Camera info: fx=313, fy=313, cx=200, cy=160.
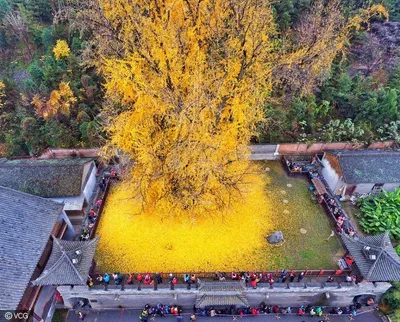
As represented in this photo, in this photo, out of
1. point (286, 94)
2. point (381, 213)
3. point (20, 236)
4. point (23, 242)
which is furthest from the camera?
point (286, 94)

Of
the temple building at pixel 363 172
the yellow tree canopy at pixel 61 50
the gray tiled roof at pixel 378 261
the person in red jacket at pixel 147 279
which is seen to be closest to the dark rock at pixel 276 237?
the gray tiled roof at pixel 378 261

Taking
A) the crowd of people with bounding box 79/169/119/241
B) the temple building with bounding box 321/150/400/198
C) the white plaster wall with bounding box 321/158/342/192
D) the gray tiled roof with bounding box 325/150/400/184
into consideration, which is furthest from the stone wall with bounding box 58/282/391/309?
the white plaster wall with bounding box 321/158/342/192

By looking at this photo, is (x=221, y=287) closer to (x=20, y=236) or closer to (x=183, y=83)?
(x=20, y=236)

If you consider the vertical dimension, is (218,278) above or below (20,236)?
below

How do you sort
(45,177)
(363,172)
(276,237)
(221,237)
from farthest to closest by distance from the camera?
(363,172), (45,177), (221,237), (276,237)

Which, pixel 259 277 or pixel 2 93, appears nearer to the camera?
pixel 259 277

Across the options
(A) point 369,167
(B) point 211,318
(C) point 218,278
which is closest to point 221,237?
(C) point 218,278

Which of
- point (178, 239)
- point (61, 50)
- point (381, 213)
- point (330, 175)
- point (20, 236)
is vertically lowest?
point (20, 236)
